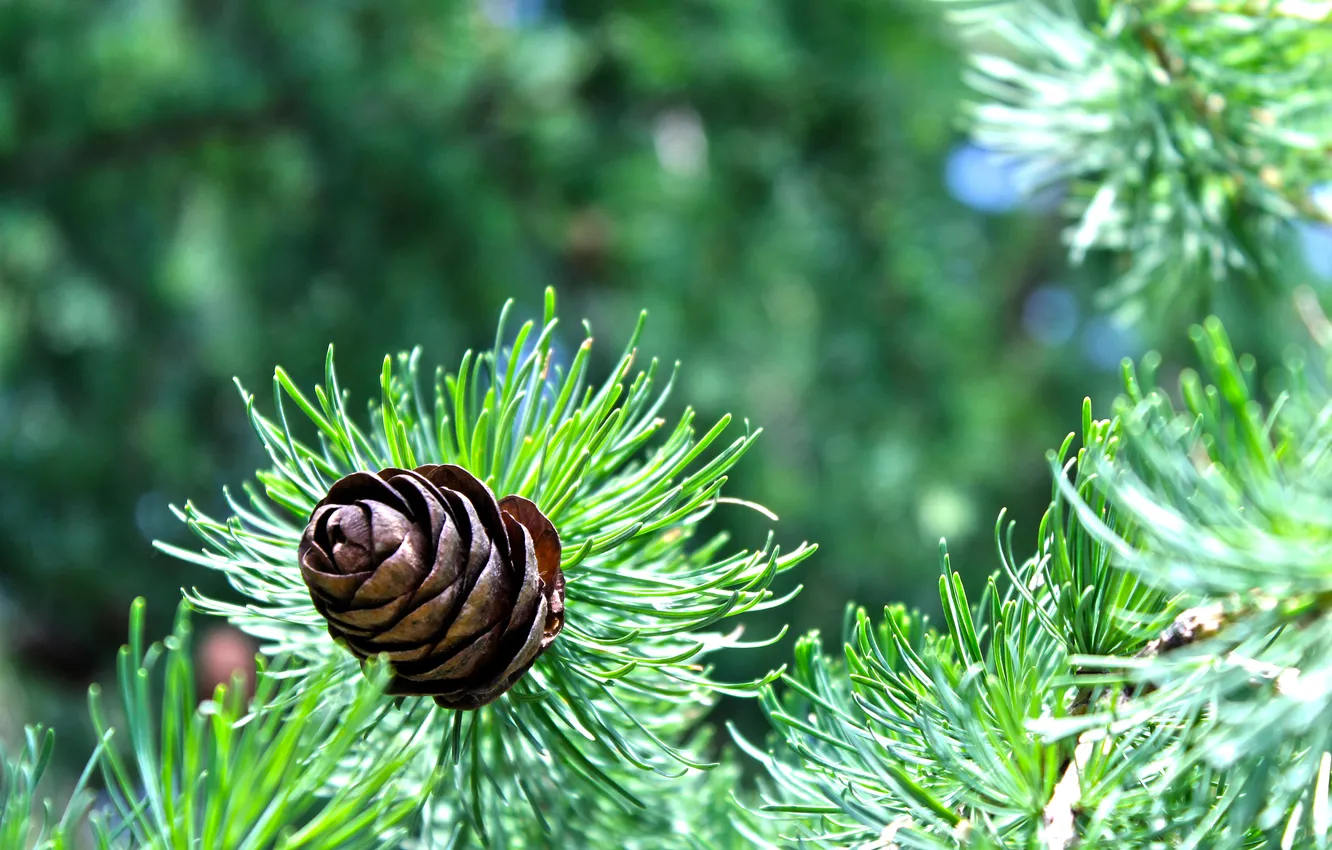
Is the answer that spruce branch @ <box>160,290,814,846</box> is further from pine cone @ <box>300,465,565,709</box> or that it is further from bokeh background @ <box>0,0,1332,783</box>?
bokeh background @ <box>0,0,1332,783</box>

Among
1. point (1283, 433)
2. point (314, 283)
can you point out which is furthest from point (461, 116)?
point (1283, 433)

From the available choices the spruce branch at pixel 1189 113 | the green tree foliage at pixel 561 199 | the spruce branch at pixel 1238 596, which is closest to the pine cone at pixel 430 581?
the spruce branch at pixel 1238 596

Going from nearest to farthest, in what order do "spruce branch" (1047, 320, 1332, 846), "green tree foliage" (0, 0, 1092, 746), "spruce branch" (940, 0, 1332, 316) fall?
"spruce branch" (1047, 320, 1332, 846)
"spruce branch" (940, 0, 1332, 316)
"green tree foliage" (0, 0, 1092, 746)

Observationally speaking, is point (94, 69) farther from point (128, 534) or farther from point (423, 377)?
point (128, 534)

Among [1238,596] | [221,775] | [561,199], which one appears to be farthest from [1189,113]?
[561,199]

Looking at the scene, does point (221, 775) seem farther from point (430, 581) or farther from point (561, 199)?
point (561, 199)

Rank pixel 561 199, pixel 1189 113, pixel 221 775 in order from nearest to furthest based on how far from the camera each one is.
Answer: pixel 221 775, pixel 1189 113, pixel 561 199

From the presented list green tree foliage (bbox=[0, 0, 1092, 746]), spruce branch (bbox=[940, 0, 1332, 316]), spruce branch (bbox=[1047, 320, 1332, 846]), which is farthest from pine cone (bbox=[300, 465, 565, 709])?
green tree foliage (bbox=[0, 0, 1092, 746])
